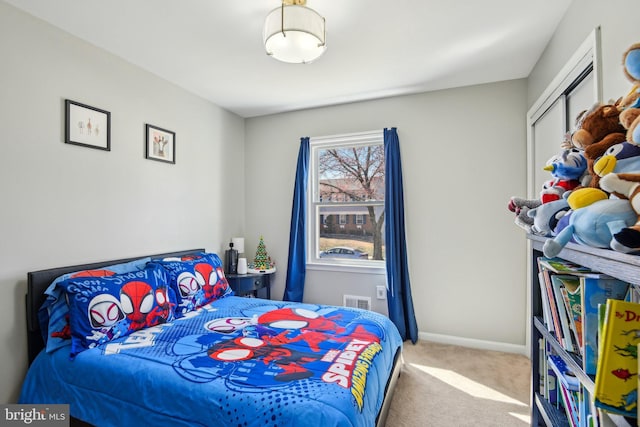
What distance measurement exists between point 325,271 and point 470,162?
78.5 inches

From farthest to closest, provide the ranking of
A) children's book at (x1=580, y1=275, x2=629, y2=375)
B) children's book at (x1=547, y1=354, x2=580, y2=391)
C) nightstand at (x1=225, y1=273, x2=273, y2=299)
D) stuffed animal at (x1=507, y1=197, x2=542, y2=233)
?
nightstand at (x1=225, y1=273, x2=273, y2=299) → stuffed animal at (x1=507, y1=197, x2=542, y2=233) → children's book at (x1=547, y1=354, x2=580, y2=391) → children's book at (x1=580, y1=275, x2=629, y2=375)

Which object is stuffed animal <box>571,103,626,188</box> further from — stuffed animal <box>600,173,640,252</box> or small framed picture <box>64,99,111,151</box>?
small framed picture <box>64,99,111,151</box>

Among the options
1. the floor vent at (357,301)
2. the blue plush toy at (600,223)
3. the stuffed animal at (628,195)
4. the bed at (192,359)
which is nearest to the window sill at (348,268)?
the floor vent at (357,301)

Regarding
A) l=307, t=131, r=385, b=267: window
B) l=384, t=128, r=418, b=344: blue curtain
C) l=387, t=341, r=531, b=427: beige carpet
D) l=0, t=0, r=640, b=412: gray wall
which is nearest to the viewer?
l=0, t=0, r=640, b=412: gray wall

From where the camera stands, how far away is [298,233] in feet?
12.3

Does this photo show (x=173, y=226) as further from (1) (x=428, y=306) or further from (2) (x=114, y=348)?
(1) (x=428, y=306)

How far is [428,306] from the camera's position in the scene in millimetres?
3312

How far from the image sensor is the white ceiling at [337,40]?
1.98 m

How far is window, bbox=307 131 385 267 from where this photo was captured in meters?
3.62

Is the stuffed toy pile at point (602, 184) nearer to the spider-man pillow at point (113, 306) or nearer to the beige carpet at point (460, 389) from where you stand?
the beige carpet at point (460, 389)

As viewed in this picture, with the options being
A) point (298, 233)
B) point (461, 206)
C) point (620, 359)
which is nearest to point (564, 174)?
point (620, 359)

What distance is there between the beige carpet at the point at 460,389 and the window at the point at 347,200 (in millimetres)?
1122

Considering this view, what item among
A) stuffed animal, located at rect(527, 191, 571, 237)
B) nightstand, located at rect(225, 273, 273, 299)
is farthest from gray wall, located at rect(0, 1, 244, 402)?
stuffed animal, located at rect(527, 191, 571, 237)

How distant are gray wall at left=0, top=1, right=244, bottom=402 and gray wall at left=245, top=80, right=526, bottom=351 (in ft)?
6.20
